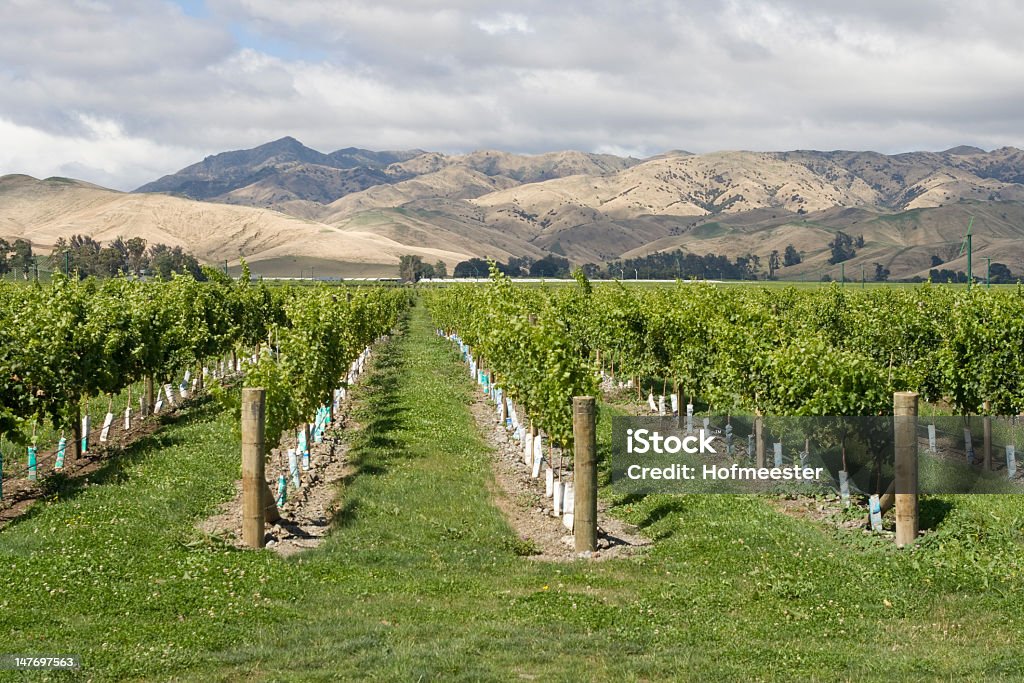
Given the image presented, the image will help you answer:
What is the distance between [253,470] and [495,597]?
18.5 feet

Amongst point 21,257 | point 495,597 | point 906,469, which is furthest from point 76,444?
point 21,257

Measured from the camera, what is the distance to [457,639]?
12.5m

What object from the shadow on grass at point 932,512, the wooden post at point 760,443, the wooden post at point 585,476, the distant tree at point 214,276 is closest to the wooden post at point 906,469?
the shadow on grass at point 932,512

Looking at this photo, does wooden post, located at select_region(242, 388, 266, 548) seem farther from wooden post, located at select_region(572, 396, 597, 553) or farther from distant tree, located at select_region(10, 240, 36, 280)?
distant tree, located at select_region(10, 240, 36, 280)

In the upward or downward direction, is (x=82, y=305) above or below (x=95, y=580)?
above

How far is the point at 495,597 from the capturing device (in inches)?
583

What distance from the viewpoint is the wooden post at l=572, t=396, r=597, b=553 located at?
58.5 feet

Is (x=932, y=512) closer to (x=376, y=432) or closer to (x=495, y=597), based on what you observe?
(x=495, y=597)

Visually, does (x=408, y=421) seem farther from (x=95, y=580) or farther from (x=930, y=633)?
(x=930, y=633)

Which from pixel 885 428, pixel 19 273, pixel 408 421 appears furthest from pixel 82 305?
pixel 19 273

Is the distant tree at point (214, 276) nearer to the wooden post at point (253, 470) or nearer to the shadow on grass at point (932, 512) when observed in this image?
the wooden post at point (253, 470)

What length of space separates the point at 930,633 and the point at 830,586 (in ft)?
6.78

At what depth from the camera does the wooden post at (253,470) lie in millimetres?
17625

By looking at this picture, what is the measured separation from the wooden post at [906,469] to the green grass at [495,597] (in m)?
0.44
